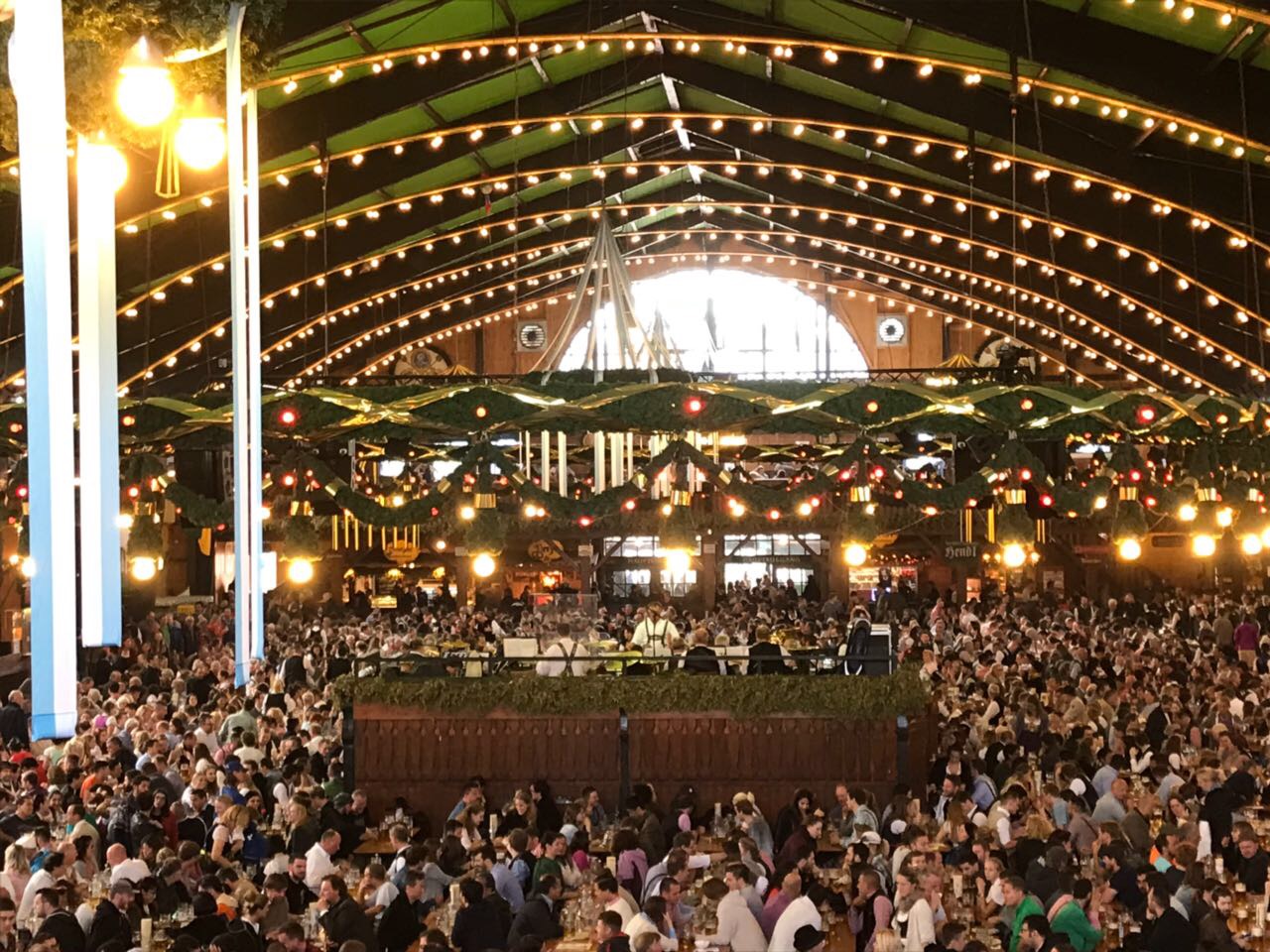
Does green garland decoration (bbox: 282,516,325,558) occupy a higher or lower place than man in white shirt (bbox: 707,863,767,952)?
higher

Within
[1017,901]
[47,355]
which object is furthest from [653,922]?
[47,355]

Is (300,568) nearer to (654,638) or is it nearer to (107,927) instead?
(654,638)

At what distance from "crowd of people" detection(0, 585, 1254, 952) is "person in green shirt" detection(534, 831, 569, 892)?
0.08 feet

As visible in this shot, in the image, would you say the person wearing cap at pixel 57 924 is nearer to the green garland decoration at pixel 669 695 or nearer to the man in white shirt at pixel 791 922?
the man in white shirt at pixel 791 922

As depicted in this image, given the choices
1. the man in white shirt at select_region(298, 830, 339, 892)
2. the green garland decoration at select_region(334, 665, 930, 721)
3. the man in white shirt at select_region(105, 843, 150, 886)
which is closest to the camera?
the man in white shirt at select_region(105, 843, 150, 886)

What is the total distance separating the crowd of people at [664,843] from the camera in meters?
8.56

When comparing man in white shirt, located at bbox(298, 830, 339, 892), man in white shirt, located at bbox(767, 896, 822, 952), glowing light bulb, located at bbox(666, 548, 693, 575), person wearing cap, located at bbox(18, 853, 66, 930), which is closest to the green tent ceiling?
glowing light bulb, located at bbox(666, 548, 693, 575)

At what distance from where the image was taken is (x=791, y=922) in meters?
8.45

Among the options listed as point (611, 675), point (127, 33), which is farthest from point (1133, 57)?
point (127, 33)

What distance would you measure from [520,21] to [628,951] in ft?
38.6

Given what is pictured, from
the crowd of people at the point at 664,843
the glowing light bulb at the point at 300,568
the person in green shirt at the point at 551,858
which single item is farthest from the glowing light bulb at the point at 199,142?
the glowing light bulb at the point at 300,568

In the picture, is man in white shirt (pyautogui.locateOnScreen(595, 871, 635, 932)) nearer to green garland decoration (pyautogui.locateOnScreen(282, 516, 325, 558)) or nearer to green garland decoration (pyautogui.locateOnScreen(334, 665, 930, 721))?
green garland decoration (pyautogui.locateOnScreen(282, 516, 325, 558))

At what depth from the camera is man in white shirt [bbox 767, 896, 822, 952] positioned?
27.7ft

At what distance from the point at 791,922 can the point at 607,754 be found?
6.68 metres
